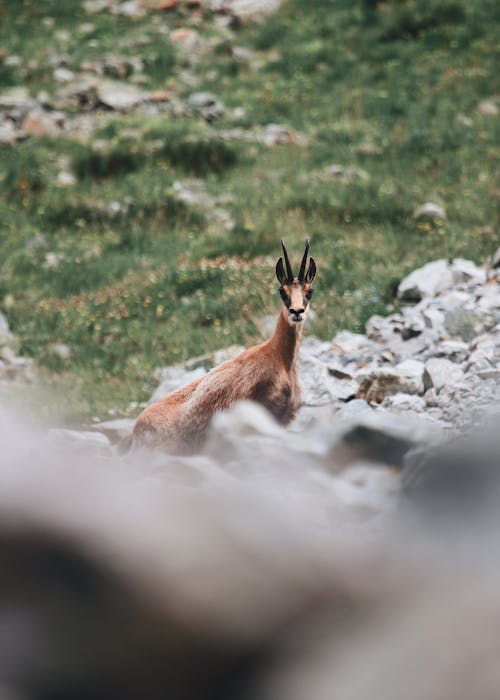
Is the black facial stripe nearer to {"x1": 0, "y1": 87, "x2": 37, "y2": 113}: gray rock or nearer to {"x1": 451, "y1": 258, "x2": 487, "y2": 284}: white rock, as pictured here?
{"x1": 451, "y1": 258, "x2": 487, "y2": 284}: white rock

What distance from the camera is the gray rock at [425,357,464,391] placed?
31.2 feet

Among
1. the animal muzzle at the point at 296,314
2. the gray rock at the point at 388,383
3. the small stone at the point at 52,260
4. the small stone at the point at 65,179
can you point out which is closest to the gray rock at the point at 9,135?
the small stone at the point at 65,179

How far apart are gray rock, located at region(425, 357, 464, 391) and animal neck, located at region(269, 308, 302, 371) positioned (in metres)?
1.99

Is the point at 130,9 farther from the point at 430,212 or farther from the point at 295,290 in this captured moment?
the point at 295,290

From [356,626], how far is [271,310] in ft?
34.8

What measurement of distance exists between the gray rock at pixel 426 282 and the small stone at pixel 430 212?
12.7 ft

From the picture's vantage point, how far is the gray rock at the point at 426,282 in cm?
1356

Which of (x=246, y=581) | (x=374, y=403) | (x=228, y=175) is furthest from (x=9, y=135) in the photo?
(x=246, y=581)

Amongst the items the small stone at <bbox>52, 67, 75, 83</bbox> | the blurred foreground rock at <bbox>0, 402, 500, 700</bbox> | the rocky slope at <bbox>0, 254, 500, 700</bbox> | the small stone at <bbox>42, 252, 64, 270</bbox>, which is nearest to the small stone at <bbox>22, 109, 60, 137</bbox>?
the small stone at <bbox>52, 67, 75, 83</bbox>

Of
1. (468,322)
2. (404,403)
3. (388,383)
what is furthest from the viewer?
(468,322)

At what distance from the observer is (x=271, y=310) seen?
14.4 meters

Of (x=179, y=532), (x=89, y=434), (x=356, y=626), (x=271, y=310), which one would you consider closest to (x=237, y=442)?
(x=179, y=532)

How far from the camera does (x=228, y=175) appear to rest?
21.3 m

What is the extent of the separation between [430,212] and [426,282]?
15.1 feet
